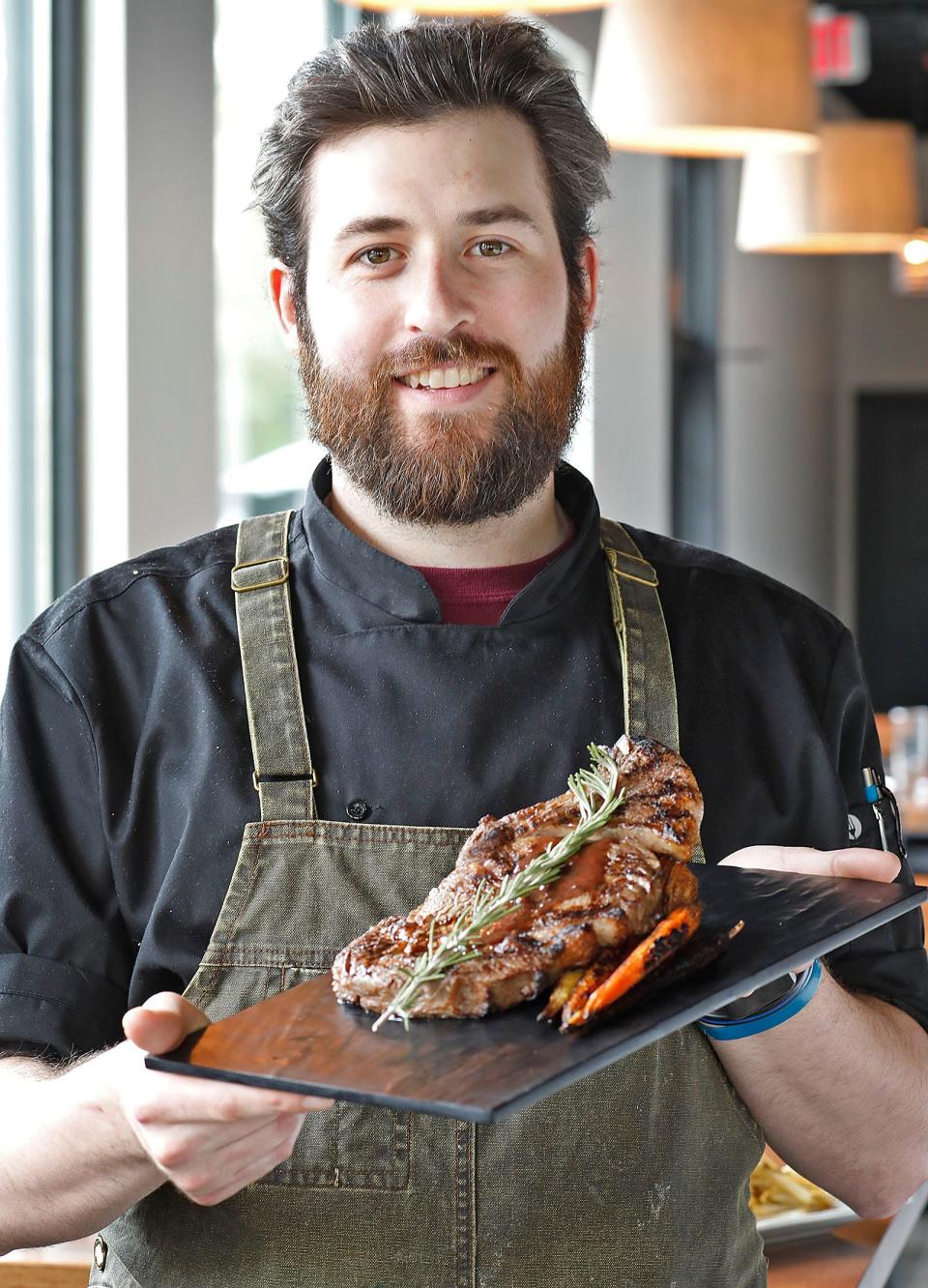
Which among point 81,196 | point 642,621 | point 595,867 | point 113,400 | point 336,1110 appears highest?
point 81,196

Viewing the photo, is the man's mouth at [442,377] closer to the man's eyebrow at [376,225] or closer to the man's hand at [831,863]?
the man's eyebrow at [376,225]

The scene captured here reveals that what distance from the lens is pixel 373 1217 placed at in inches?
62.6

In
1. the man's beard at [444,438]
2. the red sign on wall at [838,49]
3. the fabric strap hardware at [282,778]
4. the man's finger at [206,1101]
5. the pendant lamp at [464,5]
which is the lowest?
the man's finger at [206,1101]

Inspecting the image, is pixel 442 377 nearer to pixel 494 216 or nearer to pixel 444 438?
pixel 444 438

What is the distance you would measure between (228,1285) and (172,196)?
92.0 inches

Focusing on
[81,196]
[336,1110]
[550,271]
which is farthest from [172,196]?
[336,1110]

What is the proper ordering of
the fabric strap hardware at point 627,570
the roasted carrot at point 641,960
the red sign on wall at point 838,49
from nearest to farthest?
the roasted carrot at point 641,960 < the fabric strap hardware at point 627,570 < the red sign on wall at point 838,49

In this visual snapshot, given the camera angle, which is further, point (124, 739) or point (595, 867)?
point (124, 739)

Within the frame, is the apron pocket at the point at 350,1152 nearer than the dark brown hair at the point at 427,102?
Yes

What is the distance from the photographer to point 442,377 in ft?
5.84

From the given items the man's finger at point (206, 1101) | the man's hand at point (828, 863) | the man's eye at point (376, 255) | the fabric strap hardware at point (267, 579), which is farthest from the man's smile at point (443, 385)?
the man's finger at point (206, 1101)

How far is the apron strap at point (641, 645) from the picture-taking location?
70.9 inches

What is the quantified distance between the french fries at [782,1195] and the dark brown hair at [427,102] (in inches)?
48.3

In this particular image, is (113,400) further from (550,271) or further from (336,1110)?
(336,1110)
